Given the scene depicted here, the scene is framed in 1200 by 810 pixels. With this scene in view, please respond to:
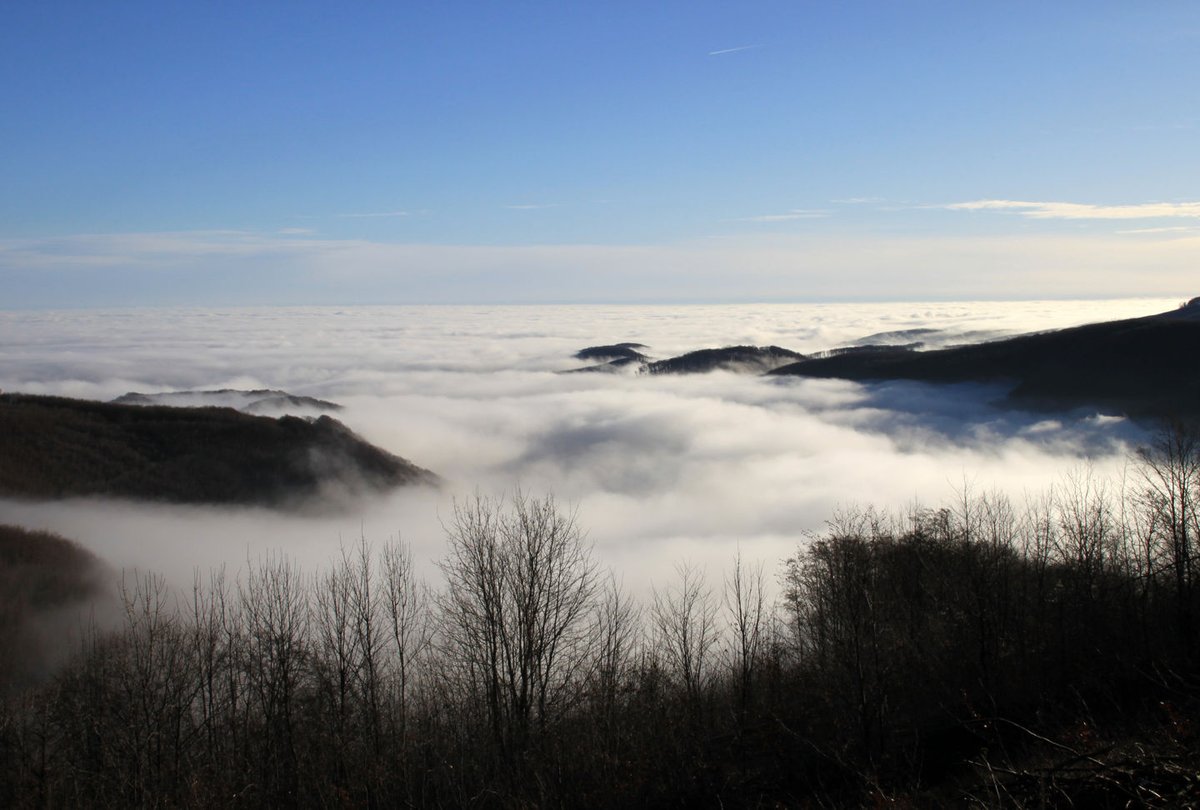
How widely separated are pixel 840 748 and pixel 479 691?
438 inches

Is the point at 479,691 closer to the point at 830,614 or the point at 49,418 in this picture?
the point at 830,614

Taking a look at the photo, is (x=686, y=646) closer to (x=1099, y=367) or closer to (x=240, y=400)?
(x=240, y=400)

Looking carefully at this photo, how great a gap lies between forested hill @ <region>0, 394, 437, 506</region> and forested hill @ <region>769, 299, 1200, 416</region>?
101m

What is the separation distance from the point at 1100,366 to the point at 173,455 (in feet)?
432

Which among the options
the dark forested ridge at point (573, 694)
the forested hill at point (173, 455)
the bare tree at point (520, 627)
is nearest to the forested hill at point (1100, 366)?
the dark forested ridge at point (573, 694)

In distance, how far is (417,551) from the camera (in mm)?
65062

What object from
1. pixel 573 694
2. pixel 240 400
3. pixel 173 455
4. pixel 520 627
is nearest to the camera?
pixel 573 694

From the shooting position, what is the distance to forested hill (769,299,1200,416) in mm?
120125

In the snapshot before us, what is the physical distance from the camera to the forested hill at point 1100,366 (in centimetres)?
12012

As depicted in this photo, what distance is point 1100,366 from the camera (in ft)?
435

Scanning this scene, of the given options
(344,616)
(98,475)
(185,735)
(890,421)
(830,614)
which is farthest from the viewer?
(890,421)

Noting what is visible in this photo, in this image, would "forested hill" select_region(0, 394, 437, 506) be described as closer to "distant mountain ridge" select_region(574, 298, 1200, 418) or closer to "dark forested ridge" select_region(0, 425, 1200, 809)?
"dark forested ridge" select_region(0, 425, 1200, 809)

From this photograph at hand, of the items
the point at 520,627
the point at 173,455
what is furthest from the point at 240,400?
the point at 520,627

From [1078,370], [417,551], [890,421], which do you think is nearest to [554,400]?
[890,421]
